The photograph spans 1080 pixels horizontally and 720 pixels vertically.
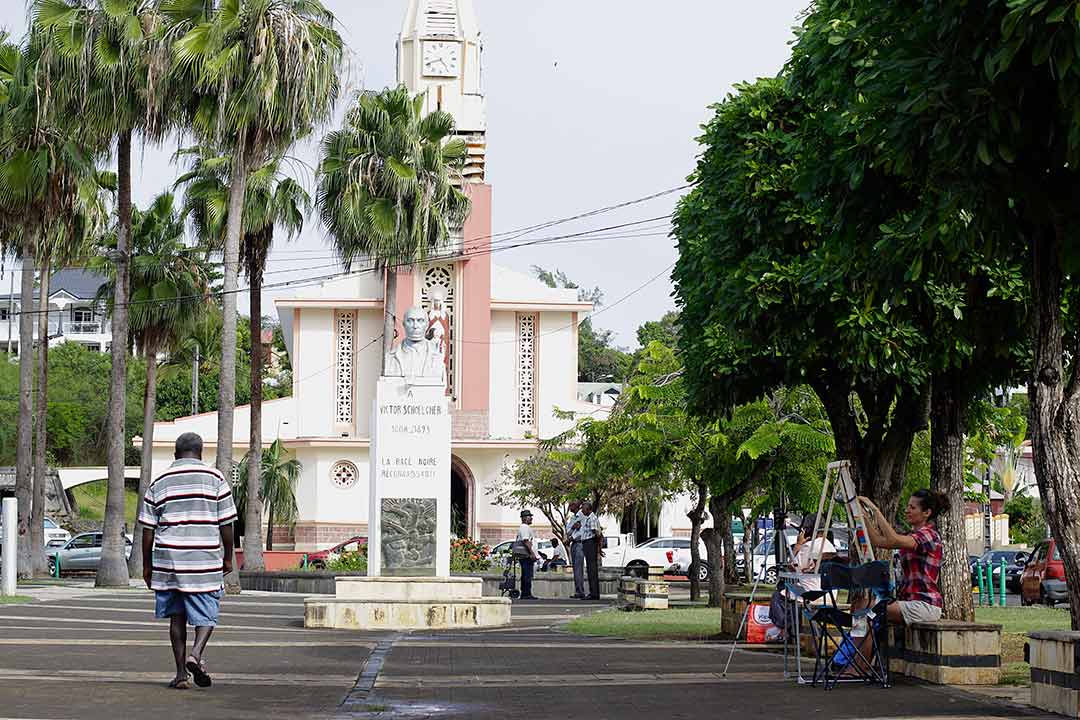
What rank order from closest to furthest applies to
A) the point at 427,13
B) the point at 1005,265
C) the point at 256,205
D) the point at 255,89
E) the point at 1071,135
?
the point at 1071,135
the point at 1005,265
the point at 255,89
the point at 256,205
the point at 427,13

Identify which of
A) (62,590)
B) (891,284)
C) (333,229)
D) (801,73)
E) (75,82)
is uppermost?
(75,82)

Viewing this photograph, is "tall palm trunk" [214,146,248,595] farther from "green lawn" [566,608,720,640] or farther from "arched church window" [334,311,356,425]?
"arched church window" [334,311,356,425]

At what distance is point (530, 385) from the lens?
56.3m

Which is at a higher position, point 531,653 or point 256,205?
point 256,205

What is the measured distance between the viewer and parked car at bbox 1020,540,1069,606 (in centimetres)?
3194

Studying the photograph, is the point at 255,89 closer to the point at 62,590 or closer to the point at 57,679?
the point at 62,590

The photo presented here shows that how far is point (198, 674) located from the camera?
10938 millimetres

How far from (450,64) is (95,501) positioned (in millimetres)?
34454

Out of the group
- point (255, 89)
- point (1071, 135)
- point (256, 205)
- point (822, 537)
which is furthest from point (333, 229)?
point (1071, 135)

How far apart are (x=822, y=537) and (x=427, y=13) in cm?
4617

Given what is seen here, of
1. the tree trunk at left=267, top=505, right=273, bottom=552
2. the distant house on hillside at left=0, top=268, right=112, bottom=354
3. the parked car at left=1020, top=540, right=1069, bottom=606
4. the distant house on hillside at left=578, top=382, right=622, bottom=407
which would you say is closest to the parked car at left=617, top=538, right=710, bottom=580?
the tree trunk at left=267, top=505, right=273, bottom=552

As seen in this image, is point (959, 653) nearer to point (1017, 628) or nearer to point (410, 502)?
point (1017, 628)

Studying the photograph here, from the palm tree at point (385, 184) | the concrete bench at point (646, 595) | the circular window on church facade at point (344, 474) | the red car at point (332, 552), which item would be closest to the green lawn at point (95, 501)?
the circular window on church facade at point (344, 474)

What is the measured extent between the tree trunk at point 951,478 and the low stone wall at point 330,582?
15186 mm
